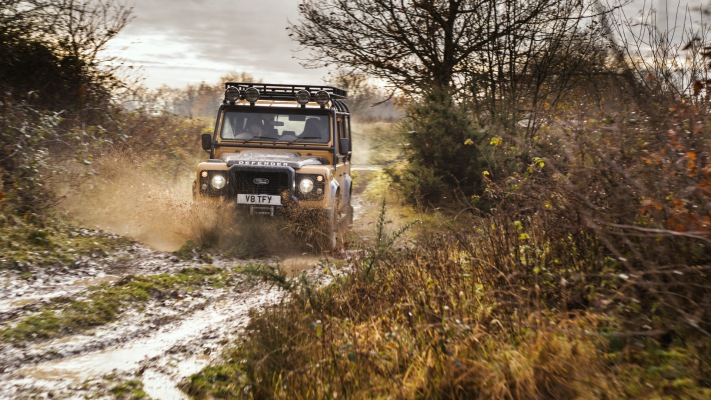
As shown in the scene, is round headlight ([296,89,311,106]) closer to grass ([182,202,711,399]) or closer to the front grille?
the front grille

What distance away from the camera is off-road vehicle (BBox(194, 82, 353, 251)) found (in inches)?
322

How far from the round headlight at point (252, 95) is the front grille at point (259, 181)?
1262mm

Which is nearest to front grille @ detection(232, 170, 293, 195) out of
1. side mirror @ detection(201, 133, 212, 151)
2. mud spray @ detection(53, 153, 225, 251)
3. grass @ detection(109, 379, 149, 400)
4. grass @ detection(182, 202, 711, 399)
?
mud spray @ detection(53, 153, 225, 251)

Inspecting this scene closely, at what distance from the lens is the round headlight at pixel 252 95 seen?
8.81m

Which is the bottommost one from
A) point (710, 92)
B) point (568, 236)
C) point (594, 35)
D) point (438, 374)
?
point (438, 374)

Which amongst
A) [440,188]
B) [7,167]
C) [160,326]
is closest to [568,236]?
[160,326]

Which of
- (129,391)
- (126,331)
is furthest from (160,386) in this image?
(126,331)

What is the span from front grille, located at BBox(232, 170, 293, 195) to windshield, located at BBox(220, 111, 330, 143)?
1.03m

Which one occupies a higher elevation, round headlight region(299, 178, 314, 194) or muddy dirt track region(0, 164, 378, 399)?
round headlight region(299, 178, 314, 194)

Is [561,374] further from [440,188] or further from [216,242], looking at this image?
[440,188]

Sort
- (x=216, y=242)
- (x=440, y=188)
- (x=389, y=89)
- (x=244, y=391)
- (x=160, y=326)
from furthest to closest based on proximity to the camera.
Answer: (x=389, y=89), (x=440, y=188), (x=216, y=242), (x=160, y=326), (x=244, y=391)

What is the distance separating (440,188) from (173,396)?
8.18 m

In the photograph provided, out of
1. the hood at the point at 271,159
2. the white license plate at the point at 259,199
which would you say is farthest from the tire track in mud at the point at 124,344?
the hood at the point at 271,159

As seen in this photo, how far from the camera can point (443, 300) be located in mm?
4086
